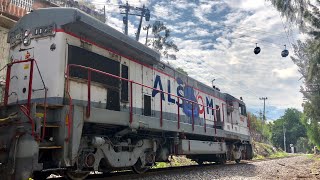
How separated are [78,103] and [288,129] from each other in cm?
9872

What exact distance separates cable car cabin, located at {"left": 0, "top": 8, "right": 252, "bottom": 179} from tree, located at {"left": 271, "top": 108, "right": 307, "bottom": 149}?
87842 mm

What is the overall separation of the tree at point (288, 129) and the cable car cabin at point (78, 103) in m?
87.8

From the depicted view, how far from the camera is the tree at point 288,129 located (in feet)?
298

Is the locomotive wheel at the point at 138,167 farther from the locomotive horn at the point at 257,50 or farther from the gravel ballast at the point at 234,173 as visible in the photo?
the locomotive horn at the point at 257,50

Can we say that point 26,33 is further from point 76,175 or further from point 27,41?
point 76,175

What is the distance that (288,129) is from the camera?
3755 inches

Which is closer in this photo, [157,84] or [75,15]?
[75,15]

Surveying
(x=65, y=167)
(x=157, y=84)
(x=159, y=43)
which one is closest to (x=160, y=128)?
(x=157, y=84)

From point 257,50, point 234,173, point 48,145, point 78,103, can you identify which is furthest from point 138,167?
point 257,50

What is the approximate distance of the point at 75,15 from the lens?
6.33 m

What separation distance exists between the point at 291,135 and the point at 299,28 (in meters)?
85.2

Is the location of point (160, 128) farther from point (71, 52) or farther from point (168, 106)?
point (71, 52)

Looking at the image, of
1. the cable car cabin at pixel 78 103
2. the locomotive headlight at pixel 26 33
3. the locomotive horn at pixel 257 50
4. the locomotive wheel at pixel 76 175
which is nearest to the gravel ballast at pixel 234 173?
the cable car cabin at pixel 78 103

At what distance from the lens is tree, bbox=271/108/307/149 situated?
298 feet
